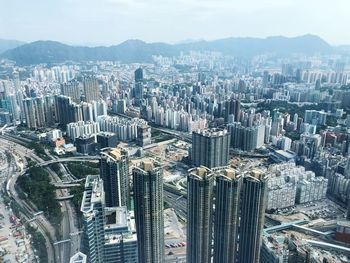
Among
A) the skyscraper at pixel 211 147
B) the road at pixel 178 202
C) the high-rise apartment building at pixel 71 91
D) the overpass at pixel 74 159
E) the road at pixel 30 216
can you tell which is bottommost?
the road at pixel 178 202

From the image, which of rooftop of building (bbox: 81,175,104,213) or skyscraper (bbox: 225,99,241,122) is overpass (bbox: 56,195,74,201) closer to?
rooftop of building (bbox: 81,175,104,213)

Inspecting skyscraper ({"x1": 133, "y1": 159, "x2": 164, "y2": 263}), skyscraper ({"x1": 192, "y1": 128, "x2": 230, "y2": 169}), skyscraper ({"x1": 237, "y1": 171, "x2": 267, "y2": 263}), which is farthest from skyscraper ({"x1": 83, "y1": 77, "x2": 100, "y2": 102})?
skyscraper ({"x1": 237, "y1": 171, "x2": 267, "y2": 263})

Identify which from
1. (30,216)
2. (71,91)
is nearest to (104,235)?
(30,216)

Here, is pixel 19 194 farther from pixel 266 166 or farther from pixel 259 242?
pixel 266 166

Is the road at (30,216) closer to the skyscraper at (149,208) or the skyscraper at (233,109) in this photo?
the skyscraper at (149,208)

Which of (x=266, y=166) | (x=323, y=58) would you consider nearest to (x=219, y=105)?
(x=266, y=166)

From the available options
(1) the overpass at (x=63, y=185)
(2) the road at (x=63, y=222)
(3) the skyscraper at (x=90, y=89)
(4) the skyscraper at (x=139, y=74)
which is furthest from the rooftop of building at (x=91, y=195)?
(4) the skyscraper at (x=139, y=74)

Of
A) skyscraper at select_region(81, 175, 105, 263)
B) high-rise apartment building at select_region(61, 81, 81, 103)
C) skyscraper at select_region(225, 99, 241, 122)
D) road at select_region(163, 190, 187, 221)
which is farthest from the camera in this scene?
high-rise apartment building at select_region(61, 81, 81, 103)
